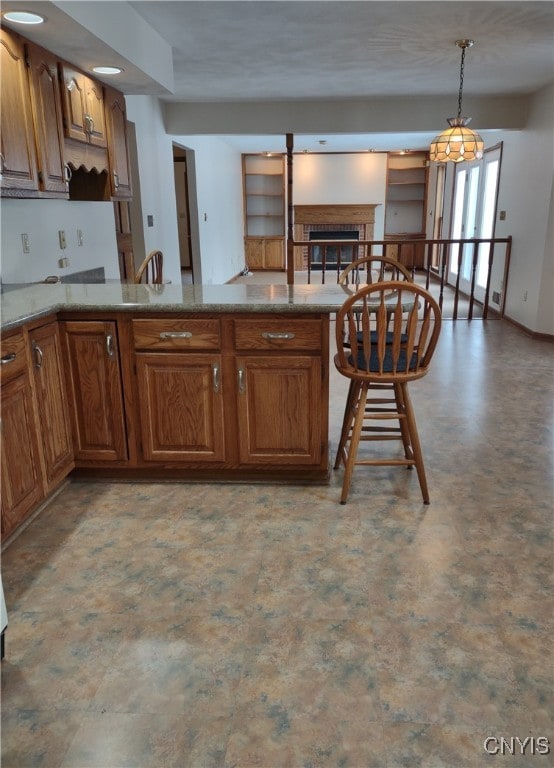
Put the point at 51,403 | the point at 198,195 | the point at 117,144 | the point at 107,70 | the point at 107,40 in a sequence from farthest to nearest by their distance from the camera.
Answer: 1. the point at 198,195
2. the point at 117,144
3. the point at 107,70
4. the point at 107,40
5. the point at 51,403

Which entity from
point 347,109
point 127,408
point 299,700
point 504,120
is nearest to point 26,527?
point 127,408

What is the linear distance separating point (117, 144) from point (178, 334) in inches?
75.7

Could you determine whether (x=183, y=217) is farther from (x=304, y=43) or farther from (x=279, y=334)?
(x=279, y=334)

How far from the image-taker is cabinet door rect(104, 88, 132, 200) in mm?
3557

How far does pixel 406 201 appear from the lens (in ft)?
38.5

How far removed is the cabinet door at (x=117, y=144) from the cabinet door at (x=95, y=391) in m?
1.56

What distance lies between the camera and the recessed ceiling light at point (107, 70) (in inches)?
127

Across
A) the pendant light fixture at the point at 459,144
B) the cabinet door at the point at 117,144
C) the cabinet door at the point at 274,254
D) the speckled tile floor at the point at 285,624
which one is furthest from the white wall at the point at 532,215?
the cabinet door at the point at 274,254

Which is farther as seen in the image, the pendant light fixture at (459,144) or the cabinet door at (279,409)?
the pendant light fixture at (459,144)

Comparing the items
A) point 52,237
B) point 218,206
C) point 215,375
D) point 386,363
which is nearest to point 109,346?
point 215,375

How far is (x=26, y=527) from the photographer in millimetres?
2322

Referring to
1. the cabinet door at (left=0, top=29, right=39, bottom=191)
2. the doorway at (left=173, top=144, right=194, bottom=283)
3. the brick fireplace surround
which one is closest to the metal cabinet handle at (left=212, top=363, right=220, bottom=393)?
the cabinet door at (left=0, top=29, right=39, bottom=191)

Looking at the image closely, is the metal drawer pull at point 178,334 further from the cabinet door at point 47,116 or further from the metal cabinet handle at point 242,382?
the cabinet door at point 47,116

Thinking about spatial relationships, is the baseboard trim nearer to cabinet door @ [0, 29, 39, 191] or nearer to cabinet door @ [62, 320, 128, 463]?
cabinet door @ [62, 320, 128, 463]
